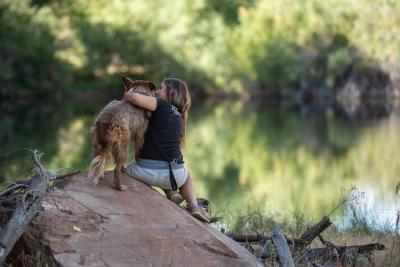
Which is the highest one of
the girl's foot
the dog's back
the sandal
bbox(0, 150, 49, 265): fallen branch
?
the dog's back

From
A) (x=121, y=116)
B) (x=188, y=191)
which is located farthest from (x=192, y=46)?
(x=121, y=116)

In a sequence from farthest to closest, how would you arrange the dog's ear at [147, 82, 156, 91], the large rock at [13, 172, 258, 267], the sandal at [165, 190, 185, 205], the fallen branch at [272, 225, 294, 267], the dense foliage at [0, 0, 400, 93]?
1. the dense foliage at [0, 0, 400, 93]
2. the sandal at [165, 190, 185, 205]
3. the dog's ear at [147, 82, 156, 91]
4. the fallen branch at [272, 225, 294, 267]
5. the large rock at [13, 172, 258, 267]

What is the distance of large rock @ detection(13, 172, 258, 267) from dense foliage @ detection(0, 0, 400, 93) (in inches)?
1607

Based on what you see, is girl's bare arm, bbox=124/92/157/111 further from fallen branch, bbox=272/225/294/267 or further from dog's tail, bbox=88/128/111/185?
fallen branch, bbox=272/225/294/267

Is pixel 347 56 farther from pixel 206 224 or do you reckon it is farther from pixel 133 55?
pixel 206 224

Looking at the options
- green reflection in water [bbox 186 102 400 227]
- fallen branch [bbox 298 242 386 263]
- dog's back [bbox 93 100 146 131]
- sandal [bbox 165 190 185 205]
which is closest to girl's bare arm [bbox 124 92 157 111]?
dog's back [bbox 93 100 146 131]

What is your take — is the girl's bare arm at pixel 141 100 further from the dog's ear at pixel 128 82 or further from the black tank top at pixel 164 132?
the dog's ear at pixel 128 82

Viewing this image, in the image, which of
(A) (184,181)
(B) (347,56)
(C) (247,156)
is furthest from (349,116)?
(A) (184,181)

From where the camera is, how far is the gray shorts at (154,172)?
6.02m

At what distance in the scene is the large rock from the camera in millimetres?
4965

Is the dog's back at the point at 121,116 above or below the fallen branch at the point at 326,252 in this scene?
above

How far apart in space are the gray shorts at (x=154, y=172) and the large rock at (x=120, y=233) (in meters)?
0.30

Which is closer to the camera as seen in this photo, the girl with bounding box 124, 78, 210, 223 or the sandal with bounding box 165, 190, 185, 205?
the girl with bounding box 124, 78, 210, 223

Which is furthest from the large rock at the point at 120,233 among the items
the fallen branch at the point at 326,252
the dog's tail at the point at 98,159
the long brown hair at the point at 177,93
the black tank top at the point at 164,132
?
the long brown hair at the point at 177,93
